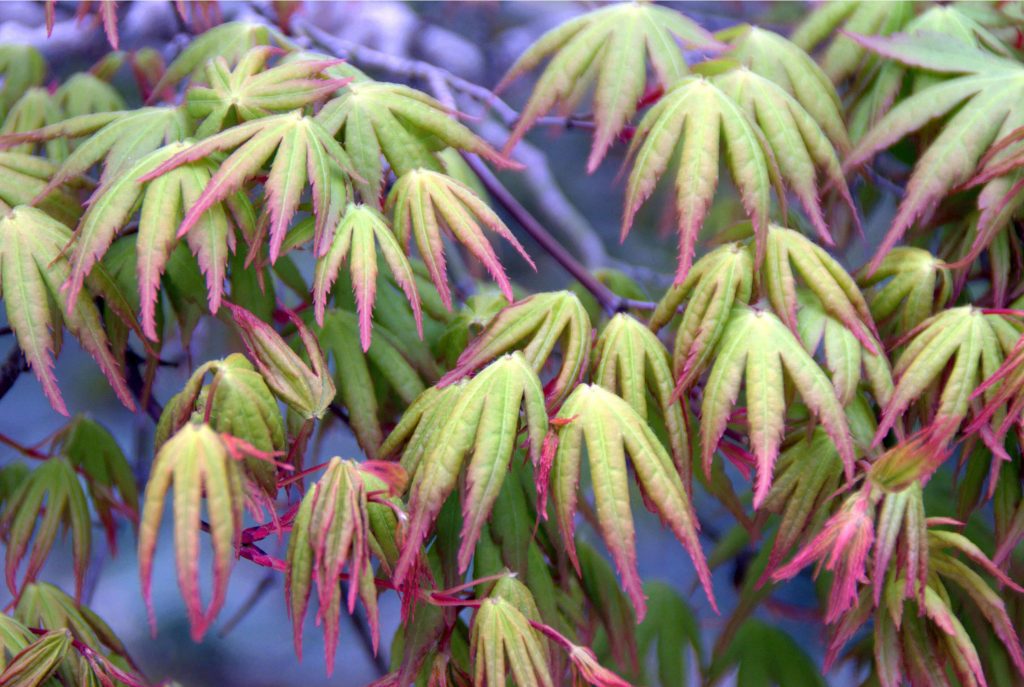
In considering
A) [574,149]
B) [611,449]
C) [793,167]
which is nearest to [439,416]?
[611,449]

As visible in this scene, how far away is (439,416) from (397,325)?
190mm

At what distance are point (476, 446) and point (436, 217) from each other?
0.20 m

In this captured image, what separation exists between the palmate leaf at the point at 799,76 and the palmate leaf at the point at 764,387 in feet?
0.81

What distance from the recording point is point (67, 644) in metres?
0.71

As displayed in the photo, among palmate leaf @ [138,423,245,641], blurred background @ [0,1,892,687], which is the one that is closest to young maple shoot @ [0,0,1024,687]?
palmate leaf @ [138,423,245,641]

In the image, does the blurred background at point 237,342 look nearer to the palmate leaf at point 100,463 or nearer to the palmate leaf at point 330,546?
the palmate leaf at point 100,463

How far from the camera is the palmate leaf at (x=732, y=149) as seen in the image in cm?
72

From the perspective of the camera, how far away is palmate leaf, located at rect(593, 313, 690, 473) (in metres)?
0.74

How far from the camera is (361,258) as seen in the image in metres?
0.68

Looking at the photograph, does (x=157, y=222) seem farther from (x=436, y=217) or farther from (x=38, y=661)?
(x=38, y=661)

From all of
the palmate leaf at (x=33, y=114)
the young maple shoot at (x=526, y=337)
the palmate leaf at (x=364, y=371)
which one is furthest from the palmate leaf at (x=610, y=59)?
the palmate leaf at (x=33, y=114)

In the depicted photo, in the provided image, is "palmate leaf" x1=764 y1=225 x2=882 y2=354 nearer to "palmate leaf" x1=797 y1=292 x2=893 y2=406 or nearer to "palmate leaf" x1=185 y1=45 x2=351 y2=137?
"palmate leaf" x1=797 y1=292 x2=893 y2=406

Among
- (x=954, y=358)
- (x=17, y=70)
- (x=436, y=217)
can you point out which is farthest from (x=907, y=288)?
(x=17, y=70)

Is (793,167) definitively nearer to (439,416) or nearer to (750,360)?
(750,360)
